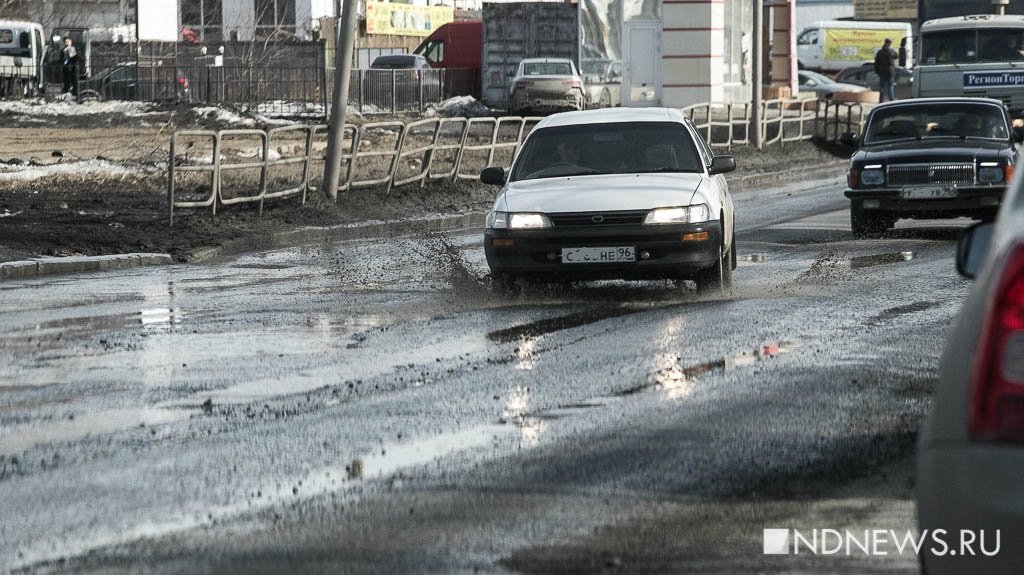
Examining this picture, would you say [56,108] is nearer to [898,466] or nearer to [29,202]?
[29,202]

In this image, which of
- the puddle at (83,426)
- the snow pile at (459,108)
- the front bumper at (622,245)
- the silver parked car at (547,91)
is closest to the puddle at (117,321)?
the front bumper at (622,245)

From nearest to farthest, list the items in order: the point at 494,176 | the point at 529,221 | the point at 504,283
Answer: the point at 529,221, the point at 504,283, the point at 494,176

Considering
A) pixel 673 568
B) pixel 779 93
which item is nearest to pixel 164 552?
pixel 673 568

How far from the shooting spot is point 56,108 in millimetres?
43469

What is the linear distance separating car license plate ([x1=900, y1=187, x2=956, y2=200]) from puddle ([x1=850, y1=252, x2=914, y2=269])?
1679mm

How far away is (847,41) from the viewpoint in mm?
74812

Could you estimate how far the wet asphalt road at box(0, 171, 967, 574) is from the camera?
5.57m

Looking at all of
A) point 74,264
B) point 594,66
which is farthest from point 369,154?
point 594,66

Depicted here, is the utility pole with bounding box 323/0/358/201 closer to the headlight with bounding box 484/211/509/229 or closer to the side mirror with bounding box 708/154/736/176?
the side mirror with bounding box 708/154/736/176

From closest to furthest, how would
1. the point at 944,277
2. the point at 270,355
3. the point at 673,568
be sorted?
1. the point at 673,568
2. the point at 270,355
3. the point at 944,277

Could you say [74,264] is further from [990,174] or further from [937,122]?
[937,122]

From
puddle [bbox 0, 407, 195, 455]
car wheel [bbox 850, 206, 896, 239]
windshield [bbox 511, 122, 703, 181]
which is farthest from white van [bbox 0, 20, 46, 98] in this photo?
puddle [bbox 0, 407, 195, 455]

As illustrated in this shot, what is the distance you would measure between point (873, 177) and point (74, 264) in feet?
26.9

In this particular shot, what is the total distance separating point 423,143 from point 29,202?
1205 centimetres
